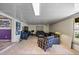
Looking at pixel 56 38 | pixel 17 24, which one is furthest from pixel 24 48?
pixel 56 38

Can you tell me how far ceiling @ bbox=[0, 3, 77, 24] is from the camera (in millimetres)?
2180

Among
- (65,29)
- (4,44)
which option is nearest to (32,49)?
(4,44)

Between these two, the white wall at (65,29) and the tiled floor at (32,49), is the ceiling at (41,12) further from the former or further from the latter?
the tiled floor at (32,49)

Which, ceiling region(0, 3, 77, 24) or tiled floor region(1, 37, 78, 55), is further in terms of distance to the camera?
ceiling region(0, 3, 77, 24)

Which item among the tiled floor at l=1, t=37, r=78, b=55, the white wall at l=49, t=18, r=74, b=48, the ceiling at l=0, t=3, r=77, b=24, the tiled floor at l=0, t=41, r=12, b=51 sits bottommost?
the tiled floor at l=1, t=37, r=78, b=55

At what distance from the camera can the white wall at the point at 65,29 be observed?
6.90 feet

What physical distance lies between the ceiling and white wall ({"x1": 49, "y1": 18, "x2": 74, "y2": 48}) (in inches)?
4.0

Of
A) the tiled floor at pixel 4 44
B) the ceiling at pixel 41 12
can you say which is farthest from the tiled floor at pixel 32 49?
the ceiling at pixel 41 12

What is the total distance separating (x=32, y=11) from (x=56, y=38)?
0.70 meters

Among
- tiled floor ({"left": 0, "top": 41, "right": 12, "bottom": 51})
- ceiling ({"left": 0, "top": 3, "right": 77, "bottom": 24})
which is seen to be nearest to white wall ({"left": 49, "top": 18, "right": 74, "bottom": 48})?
ceiling ({"left": 0, "top": 3, "right": 77, "bottom": 24})

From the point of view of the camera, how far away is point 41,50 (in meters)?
2.13

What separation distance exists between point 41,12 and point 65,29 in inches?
22.5

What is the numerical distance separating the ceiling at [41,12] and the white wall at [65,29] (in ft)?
0.34

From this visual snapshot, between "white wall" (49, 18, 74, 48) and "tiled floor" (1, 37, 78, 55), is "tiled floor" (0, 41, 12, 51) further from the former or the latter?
"white wall" (49, 18, 74, 48)
